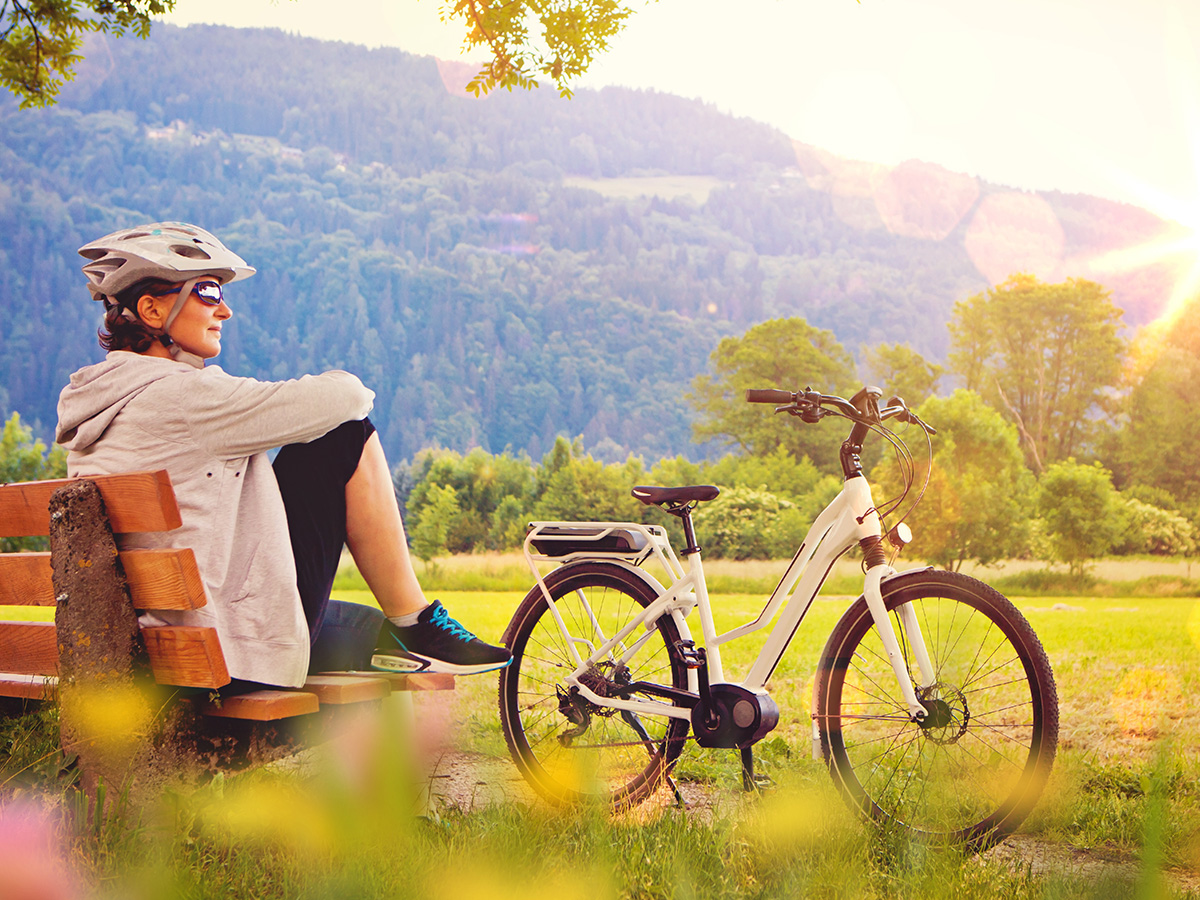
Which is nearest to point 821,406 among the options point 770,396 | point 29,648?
point 770,396

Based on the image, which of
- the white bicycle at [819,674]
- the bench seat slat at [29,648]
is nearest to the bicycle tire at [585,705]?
the white bicycle at [819,674]

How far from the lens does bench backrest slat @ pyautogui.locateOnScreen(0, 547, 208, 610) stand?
6.66ft

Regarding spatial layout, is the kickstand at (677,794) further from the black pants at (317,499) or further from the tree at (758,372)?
the tree at (758,372)

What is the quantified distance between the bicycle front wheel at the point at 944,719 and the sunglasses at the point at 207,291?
1985 mm

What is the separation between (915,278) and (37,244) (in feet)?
244

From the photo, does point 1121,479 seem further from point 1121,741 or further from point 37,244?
point 37,244

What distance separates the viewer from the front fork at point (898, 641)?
94.5 inches

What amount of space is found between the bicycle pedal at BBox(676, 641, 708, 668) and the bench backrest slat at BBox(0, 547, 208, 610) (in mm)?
1419

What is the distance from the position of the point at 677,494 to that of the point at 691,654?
500mm

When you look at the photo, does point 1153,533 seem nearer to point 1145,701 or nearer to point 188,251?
point 1145,701

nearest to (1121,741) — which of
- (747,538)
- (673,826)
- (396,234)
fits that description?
(673,826)

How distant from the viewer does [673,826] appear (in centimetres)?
238

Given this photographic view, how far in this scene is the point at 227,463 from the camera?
225 cm

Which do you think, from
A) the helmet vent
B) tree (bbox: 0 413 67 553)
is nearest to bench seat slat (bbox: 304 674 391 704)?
the helmet vent
